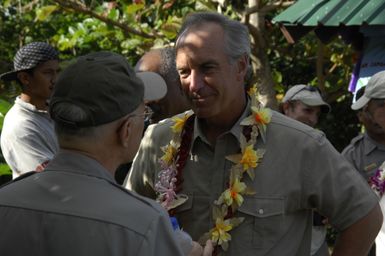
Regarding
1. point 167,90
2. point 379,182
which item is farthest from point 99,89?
point 379,182

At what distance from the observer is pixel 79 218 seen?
75.6 inches

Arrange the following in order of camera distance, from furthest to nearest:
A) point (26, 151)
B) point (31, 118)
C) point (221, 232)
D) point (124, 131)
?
point (31, 118) < point (26, 151) < point (221, 232) < point (124, 131)

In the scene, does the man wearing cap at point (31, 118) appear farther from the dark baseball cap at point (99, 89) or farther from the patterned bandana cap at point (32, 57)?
the dark baseball cap at point (99, 89)

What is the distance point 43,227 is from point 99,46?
7531 millimetres

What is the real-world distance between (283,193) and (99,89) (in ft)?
3.50

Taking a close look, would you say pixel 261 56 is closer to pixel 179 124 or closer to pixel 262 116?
pixel 179 124

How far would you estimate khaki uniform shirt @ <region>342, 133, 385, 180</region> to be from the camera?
16.3ft

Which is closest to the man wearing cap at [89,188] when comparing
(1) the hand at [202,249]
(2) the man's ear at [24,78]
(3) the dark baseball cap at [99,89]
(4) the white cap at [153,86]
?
(3) the dark baseball cap at [99,89]

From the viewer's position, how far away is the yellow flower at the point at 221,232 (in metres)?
2.79

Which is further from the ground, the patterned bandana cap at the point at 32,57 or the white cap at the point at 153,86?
the white cap at the point at 153,86

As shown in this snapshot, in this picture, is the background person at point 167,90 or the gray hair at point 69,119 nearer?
the gray hair at point 69,119

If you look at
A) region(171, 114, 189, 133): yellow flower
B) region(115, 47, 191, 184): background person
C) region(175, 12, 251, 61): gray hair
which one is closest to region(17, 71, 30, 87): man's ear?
region(115, 47, 191, 184): background person

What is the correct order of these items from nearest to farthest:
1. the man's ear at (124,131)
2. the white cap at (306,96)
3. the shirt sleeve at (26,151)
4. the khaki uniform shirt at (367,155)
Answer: the man's ear at (124,131) → the shirt sleeve at (26,151) → the khaki uniform shirt at (367,155) → the white cap at (306,96)

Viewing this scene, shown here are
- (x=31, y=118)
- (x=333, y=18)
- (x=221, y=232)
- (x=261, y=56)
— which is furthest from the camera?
(x=261, y=56)
